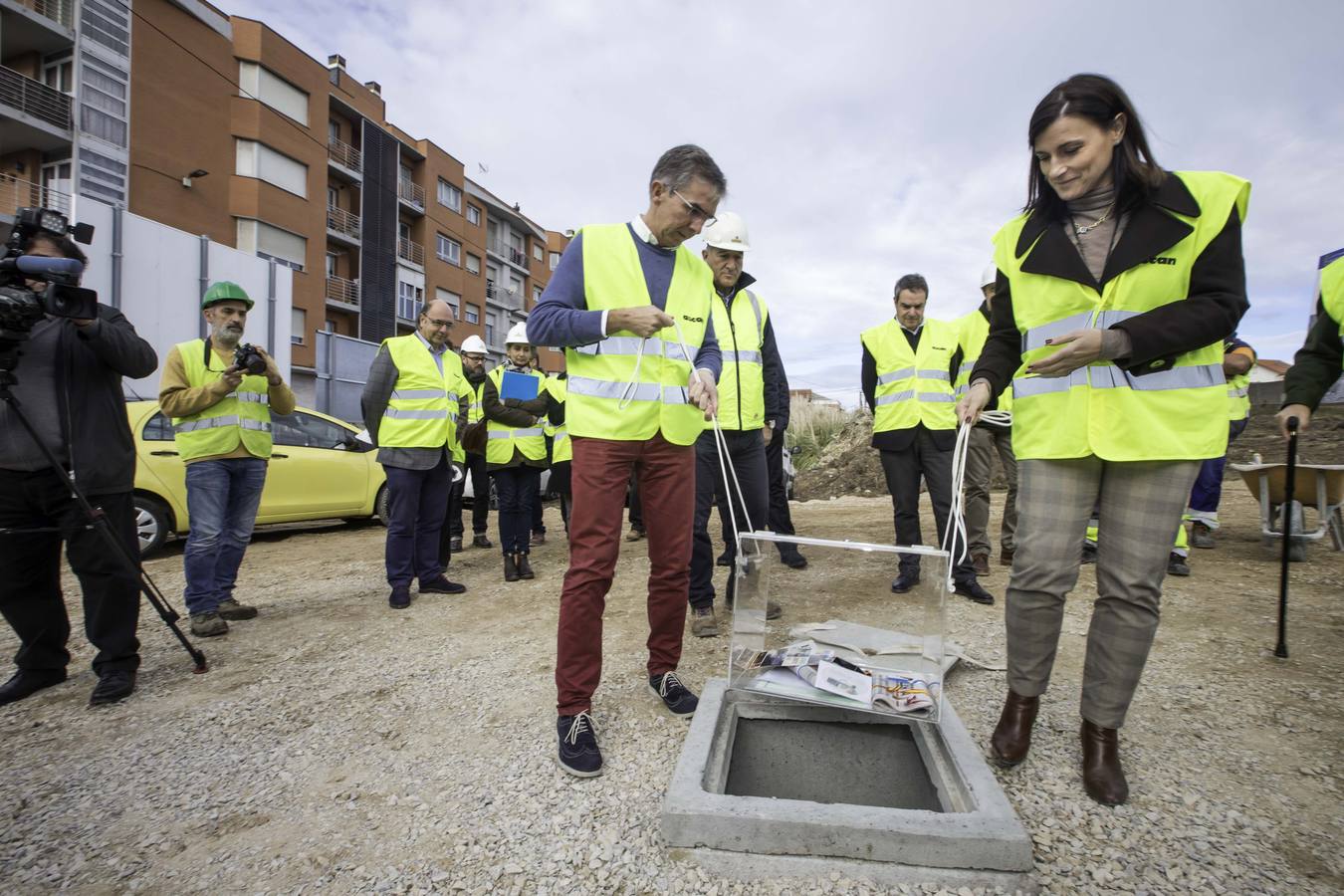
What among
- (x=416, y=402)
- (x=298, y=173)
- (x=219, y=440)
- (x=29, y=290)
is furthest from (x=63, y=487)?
(x=298, y=173)

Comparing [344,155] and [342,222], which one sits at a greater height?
[344,155]

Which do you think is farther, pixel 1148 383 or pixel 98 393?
pixel 98 393

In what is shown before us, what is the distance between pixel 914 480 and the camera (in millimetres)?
4543

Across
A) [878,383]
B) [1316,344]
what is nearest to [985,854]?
[1316,344]

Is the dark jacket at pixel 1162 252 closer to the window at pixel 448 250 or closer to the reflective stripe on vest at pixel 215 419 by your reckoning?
the reflective stripe on vest at pixel 215 419

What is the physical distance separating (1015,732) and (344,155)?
1214 inches

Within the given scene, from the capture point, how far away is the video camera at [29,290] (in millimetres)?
2539

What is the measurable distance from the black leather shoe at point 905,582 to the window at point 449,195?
33.1 metres

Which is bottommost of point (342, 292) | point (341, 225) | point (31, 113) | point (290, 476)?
point (290, 476)

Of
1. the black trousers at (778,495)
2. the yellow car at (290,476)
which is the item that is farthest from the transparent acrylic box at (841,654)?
the yellow car at (290,476)

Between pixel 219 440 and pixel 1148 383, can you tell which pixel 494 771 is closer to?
pixel 1148 383

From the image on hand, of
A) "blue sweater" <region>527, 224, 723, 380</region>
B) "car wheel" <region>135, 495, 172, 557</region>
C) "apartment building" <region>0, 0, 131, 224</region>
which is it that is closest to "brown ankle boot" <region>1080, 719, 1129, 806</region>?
"blue sweater" <region>527, 224, 723, 380</region>

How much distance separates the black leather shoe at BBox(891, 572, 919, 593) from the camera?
14.2 feet

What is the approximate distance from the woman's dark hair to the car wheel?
7.37 m
